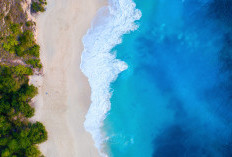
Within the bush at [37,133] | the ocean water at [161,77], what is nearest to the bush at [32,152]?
the bush at [37,133]

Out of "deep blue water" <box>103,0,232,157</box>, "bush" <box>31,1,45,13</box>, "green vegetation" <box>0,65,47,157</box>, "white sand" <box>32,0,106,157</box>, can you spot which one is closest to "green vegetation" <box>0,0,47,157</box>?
"green vegetation" <box>0,65,47,157</box>

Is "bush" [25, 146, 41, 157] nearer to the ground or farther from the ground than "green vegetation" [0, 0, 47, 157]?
nearer to the ground

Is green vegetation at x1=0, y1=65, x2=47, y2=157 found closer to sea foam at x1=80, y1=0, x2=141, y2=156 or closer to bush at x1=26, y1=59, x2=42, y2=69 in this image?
bush at x1=26, y1=59, x2=42, y2=69

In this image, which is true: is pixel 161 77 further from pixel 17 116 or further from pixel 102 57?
pixel 17 116

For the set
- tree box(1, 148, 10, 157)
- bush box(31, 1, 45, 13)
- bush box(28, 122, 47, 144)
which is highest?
bush box(31, 1, 45, 13)

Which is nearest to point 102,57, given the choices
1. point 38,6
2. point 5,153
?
point 38,6

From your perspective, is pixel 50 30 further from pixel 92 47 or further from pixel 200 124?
pixel 200 124

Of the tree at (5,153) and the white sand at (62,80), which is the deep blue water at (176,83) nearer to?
the white sand at (62,80)
